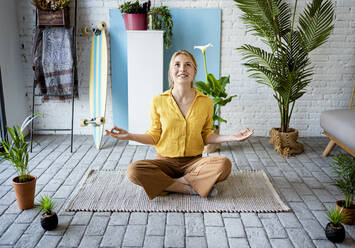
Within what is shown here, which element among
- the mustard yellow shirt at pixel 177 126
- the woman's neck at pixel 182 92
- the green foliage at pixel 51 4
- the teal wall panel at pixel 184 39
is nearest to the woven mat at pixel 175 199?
the mustard yellow shirt at pixel 177 126

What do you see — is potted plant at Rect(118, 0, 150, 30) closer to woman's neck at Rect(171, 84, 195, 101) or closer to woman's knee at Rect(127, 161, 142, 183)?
woman's neck at Rect(171, 84, 195, 101)

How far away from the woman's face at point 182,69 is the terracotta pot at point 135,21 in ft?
4.14

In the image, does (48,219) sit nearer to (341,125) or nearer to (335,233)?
(335,233)

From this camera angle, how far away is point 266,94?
411 centimetres

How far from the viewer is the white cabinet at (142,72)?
3635mm

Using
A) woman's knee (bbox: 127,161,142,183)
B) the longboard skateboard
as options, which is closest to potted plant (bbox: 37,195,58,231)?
woman's knee (bbox: 127,161,142,183)

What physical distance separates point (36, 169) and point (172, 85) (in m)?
1.48

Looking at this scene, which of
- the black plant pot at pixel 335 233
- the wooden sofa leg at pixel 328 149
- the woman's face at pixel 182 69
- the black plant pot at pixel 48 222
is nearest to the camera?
the black plant pot at pixel 335 233

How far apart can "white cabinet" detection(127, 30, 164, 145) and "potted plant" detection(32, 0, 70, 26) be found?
29.8 inches

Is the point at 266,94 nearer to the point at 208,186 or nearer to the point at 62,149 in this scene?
the point at 208,186

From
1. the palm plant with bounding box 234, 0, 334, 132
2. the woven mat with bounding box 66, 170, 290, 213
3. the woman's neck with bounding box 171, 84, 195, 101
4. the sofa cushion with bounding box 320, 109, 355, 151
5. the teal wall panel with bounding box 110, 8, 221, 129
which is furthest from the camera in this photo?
the teal wall panel with bounding box 110, 8, 221, 129

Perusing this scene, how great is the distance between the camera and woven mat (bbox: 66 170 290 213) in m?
2.41

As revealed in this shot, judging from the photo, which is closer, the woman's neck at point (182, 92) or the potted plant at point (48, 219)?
the potted plant at point (48, 219)

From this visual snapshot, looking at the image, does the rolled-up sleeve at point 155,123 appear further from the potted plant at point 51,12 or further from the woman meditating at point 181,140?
the potted plant at point 51,12
